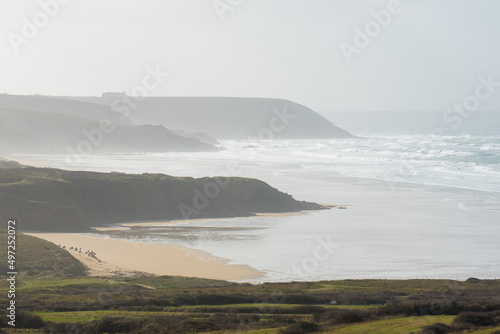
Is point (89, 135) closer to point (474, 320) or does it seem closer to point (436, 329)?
point (474, 320)

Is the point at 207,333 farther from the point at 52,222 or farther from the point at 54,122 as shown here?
the point at 54,122

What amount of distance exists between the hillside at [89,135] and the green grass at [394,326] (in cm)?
12160

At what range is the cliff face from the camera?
45.2 meters

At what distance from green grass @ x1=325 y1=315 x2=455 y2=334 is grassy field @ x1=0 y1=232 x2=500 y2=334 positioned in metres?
0.03

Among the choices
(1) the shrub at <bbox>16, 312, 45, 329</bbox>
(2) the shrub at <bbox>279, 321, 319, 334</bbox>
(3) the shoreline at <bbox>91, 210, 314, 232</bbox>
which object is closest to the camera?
(2) the shrub at <bbox>279, 321, 319, 334</bbox>

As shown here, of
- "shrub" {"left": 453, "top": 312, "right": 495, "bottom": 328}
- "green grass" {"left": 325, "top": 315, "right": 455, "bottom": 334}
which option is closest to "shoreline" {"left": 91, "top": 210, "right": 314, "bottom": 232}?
"green grass" {"left": 325, "top": 315, "right": 455, "bottom": 334}

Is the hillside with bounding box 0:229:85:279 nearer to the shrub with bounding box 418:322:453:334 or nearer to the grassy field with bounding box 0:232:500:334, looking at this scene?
the grassy field with bounding box 0:232:500:334

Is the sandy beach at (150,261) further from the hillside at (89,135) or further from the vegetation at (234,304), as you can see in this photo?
the hillside at (89,135)

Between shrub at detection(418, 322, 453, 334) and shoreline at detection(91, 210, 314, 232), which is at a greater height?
shoreline at detection(91, 210, 314, 232)

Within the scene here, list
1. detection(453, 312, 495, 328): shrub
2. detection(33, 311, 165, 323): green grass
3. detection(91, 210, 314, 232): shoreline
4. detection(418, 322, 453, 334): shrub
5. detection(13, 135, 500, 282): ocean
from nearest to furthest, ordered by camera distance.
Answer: detection(418, 322, 453, 334): shrub → detection(453, 312, 495, 328): shrub → detection(33, 311, 165, 323): green grass → detection(13, 135, 500, 282): ocean → detection(91, 210, 314, 232): shoreline

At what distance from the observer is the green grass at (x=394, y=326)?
1814 centimetres

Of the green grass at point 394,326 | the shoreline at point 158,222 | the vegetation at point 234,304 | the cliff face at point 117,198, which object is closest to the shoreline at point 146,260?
the vegetation at point 234,304

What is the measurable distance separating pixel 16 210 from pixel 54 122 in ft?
363

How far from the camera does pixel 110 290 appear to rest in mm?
26719
